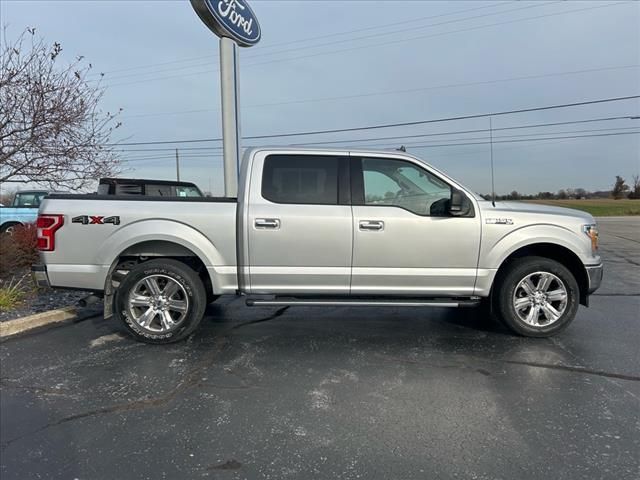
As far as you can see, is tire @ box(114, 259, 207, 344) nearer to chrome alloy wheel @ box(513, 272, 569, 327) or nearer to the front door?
the front door

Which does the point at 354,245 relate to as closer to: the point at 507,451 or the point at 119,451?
the point at 507,451

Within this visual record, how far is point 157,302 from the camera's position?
4828 mm

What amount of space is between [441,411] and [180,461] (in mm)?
1807

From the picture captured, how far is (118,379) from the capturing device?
3.94 metres

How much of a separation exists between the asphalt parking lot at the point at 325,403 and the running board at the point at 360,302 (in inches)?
16.2

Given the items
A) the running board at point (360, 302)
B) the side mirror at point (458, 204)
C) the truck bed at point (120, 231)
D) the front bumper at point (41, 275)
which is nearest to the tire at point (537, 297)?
the running board at point (360, 302)

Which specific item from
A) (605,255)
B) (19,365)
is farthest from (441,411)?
(605,255)

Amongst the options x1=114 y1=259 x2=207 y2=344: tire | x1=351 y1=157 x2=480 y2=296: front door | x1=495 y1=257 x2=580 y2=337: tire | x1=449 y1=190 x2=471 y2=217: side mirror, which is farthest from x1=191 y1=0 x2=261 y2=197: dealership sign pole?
x1=495 y1=257 x2=580 y2=337: tire

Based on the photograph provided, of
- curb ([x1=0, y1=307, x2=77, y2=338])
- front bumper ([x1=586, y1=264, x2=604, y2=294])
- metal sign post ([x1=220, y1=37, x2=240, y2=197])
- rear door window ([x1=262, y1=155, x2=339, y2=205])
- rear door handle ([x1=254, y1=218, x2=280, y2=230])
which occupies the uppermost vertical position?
metal sign post ([x1=220, y1=37, x2=240, y2=197])

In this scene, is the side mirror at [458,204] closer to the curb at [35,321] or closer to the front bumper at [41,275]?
the front bumper at [41,275]

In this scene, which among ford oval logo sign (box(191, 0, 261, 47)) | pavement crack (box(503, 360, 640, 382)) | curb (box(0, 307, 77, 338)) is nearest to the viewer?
pavement crack (box(503, 360, 640, 382))

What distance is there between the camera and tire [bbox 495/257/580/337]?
15.9 feet

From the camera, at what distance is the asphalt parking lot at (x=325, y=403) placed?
270 centimetres

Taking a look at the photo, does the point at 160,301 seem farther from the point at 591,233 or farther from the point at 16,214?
the point at 16,214
